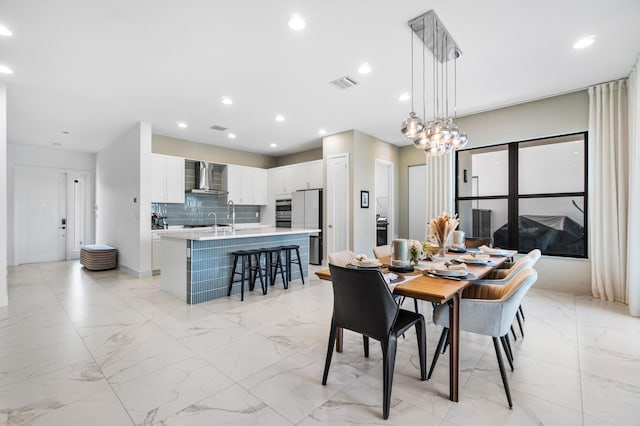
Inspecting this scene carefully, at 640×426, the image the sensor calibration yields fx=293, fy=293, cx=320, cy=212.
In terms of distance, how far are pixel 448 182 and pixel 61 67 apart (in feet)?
18.8

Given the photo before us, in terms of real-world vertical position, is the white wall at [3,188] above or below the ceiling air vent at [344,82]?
below

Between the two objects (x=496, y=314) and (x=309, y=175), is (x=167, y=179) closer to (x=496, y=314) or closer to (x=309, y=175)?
(x=309, y=175)

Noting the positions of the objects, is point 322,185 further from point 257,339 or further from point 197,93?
point 257,339

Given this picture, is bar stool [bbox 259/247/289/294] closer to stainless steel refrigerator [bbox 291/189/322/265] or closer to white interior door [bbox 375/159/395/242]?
stainless steel refrigerator [bbox 291/189/322/265]

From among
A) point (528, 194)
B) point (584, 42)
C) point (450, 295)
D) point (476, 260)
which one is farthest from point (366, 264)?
point (528, 194)

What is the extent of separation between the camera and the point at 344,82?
3.72 m

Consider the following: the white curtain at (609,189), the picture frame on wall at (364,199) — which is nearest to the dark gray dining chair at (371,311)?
the white curtain at (609,189)

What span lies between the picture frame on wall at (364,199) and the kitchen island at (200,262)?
2109mm

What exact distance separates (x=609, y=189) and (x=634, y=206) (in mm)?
552

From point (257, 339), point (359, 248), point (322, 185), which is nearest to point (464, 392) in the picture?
point (257, 339)

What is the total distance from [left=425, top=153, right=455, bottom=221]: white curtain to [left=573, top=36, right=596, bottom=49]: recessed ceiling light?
7.96 feet

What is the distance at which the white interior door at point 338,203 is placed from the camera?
587 centimetres

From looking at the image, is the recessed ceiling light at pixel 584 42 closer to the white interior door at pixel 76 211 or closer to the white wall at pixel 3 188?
the white wall at pixel 3 188

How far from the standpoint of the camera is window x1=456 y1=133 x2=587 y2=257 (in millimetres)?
4429
